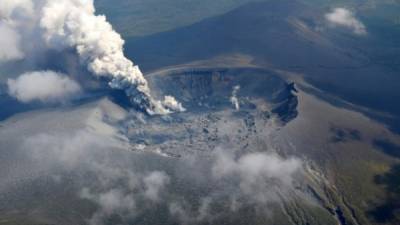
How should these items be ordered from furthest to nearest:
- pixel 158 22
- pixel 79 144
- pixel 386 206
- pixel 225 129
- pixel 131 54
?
pixel 158 22, pixel 131 54, pixel 225 129, pixel 79 144, pixel 386 206

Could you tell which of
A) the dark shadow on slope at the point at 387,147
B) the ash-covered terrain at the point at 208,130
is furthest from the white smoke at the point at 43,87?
the dark shadow on slope at the point at 387,147

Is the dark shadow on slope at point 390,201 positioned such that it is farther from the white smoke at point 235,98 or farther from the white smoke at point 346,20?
the white smoke at point 346,20

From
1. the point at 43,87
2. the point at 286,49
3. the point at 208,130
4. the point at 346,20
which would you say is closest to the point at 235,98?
the point at 208,130

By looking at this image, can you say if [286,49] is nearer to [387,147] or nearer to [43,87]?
[387,147]

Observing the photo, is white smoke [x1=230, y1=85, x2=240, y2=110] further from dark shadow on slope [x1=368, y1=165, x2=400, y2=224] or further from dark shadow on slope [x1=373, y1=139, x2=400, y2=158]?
dark shadow on slope [x1=368, y1=165, x2=400, y2=224]

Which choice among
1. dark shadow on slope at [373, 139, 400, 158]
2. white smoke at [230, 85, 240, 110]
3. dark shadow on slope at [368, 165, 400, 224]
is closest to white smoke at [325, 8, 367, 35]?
white smoke at [230, 85, 240, 110]

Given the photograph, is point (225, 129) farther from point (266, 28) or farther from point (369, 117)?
point (266, 28)

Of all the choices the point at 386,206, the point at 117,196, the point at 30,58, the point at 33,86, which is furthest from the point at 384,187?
the point at 30,58
